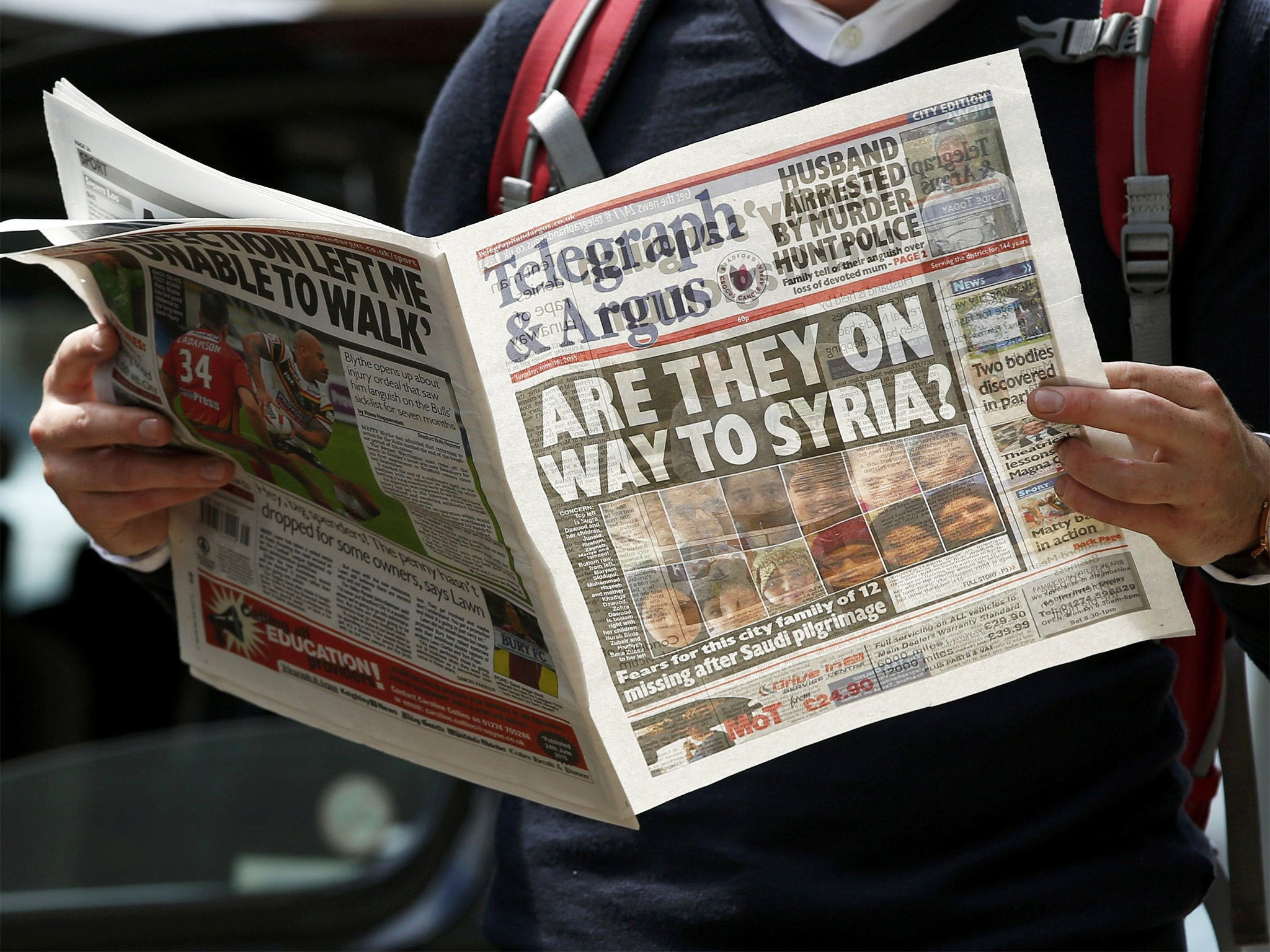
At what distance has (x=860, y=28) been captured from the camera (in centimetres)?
108

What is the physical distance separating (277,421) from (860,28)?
59 centimetres

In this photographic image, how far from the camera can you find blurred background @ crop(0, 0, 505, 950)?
2217 mm

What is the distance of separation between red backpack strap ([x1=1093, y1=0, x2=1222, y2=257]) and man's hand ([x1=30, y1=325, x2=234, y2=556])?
2.47 ft

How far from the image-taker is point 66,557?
7.50ft

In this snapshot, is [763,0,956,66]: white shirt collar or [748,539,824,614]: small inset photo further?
[763,0,956,66]: white shirt collar

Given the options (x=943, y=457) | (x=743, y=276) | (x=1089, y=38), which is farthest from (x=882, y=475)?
(x=1089, y=38)

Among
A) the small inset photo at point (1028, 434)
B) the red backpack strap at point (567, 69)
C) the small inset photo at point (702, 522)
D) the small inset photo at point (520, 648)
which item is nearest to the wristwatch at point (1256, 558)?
the small inset photo at point (1028, 434)

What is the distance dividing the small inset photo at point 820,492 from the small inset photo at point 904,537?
2 cm

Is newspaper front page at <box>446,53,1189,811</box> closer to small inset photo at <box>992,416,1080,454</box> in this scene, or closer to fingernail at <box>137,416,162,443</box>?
small inset photo at <box>992,416,1080,454</box>

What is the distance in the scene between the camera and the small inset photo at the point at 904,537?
0.90m

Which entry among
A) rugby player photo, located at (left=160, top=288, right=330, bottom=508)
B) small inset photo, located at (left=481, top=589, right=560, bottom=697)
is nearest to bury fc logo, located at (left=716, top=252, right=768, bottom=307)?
small inset photo, located at (left=481, top=589, right=560, bottom=697)

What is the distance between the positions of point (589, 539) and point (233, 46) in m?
1.69

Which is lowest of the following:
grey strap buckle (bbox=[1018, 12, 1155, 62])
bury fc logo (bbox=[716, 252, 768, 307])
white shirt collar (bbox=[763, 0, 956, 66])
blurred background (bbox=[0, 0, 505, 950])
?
blurred background (bbox=[0, 0, 505, 950])

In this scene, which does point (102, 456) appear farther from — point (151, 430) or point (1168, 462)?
point (1168, 462)
